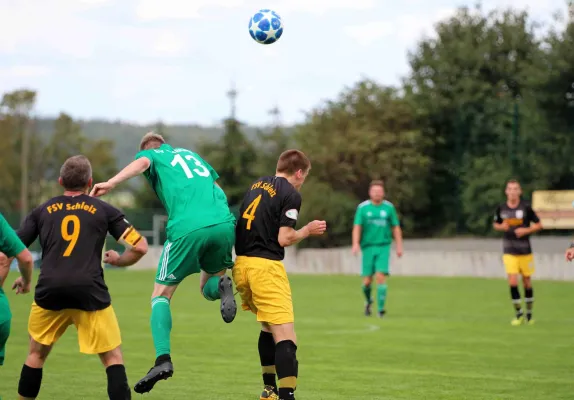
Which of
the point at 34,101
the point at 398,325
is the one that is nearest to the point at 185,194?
the point at 398,325

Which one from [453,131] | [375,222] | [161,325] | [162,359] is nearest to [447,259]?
[453,131]

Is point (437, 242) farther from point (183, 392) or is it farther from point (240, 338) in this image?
point (183, 392)

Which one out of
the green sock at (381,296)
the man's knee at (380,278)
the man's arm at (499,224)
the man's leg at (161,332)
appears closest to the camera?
the man's leg at (161,332)

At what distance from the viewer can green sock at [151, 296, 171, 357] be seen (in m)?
8.57

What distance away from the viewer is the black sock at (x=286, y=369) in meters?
8.56

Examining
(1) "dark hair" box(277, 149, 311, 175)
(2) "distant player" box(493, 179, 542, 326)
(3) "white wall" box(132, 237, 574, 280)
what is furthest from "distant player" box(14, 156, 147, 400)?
(3) "white wall" box(132, 237, 574, 280)

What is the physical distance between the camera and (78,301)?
7.38 metres

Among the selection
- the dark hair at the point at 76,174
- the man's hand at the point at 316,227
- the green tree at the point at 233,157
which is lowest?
the man's hand at the point at 316,227

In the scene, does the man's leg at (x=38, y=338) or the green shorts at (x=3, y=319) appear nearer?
the man's leg at (x=38, y=338)

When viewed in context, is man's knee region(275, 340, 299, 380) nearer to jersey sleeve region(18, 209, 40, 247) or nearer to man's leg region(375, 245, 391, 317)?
jersey sleeve region(18, 209, 40, 247)

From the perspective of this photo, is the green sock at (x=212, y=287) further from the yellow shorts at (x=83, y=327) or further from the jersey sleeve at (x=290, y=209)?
the yellow shorts at (x=83, y=327)

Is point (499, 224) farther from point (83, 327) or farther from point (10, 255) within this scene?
point (10, 255)

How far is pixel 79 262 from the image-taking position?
24.2 feet

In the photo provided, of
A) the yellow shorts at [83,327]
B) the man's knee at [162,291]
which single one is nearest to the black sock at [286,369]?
the man's knee at [162,291]
